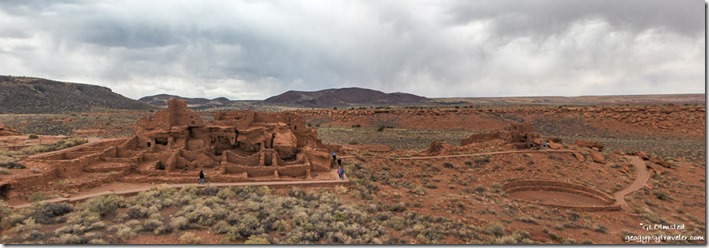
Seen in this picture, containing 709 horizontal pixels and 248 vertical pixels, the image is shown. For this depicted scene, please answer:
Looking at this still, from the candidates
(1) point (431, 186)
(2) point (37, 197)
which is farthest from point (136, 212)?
(1) point (431, 186)

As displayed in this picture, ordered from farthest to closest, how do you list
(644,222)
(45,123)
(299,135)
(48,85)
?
(48,85)
(45,123)
(299,135)
(644,222)

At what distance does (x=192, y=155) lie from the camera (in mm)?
19344

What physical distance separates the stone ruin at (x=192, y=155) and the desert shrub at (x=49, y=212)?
356 cm

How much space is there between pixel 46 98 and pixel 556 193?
89.5 metres

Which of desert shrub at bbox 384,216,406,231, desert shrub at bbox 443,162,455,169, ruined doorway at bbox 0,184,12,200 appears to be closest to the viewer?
desert shrub at bbox 384,216,406,231

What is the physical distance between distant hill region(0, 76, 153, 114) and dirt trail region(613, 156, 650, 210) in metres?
83.3

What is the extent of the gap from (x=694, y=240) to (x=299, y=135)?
65.7 feet

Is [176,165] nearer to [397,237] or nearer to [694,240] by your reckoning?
[397,237]

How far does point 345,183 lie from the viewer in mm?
17297

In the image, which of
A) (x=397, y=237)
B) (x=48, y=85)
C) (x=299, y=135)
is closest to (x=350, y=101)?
(x=48, y=85)

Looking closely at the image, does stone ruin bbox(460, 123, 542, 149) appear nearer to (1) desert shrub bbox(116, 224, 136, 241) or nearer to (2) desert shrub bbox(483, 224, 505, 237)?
(2) desert shrub bbox(483, 224, 505, 237)

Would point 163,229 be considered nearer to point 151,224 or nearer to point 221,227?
point 151,224

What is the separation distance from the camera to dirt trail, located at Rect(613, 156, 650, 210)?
1937cm

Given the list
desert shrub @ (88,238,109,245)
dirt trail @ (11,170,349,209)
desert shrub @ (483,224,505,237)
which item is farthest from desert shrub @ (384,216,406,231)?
desert shrub @ (88,238,109,245)
